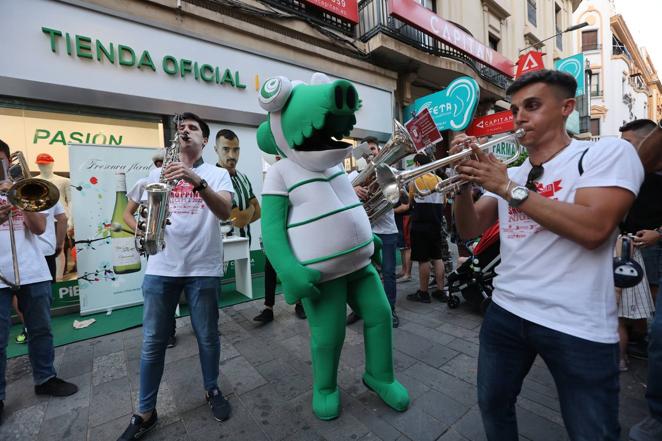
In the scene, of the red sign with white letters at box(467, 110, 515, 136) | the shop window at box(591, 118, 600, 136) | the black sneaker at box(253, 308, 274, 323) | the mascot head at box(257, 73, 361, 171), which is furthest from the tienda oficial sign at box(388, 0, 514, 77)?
the shop window at box(591, 118, 600, 136)

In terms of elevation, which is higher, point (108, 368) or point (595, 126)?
point (595, 126)

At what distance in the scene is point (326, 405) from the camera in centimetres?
228

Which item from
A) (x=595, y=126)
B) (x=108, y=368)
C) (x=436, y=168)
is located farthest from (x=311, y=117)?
(x=595, y=126)

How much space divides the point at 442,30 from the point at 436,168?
8.63 metres

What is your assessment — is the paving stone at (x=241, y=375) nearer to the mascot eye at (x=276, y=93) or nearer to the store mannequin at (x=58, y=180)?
the mascot eye at (x=276, y=93)

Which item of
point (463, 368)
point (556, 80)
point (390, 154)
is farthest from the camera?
point (463, 368)

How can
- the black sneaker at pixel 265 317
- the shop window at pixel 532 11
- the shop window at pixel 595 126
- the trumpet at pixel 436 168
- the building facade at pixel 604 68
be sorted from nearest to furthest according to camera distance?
the trumpet at pixel 436 168
the black sneaker at pixel 265 317
the shop window at pixel 532 11
the building facade at pixel 604 68
the shop window at pixel 595 126

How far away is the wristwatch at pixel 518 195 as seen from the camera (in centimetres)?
131

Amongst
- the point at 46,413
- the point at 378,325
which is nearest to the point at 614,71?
the point at 378,325

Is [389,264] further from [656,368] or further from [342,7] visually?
[342,7]

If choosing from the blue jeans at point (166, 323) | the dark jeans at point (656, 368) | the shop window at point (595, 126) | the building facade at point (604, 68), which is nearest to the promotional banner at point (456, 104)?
the dark jeans at point (656, 368)

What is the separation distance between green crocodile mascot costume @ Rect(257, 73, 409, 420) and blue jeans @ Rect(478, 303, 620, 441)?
874 mm

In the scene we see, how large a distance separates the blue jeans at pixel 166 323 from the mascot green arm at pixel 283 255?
70 centimetres

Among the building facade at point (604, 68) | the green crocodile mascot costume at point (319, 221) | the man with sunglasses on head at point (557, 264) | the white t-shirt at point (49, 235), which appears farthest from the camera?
the building facade at point (604, 68)
